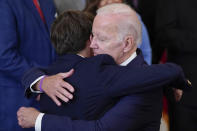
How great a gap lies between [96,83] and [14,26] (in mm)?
810

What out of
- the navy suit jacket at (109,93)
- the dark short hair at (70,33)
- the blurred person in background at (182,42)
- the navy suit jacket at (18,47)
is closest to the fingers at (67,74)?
the navy suit jacket at (109,93)

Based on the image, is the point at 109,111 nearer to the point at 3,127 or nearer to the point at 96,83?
the point at 96,83

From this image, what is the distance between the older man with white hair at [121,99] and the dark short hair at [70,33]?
41mm

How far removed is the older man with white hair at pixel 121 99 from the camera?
1138 millimetres

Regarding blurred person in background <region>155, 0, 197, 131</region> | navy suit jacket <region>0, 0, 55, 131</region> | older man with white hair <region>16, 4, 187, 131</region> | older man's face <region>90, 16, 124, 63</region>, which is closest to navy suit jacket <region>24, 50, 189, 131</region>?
older man with white hair <region>16, 4, 187, 131</region>

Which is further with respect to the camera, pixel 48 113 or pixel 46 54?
pixel 46 54

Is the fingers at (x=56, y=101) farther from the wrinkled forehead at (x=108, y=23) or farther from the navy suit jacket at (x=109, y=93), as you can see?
the wrinkled forehead at (x=108, y=23)

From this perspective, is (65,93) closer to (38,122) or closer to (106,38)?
(38,122)

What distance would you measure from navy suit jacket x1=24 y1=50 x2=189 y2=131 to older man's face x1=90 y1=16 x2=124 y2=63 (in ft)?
0.34

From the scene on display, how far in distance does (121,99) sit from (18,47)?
873 millimetres

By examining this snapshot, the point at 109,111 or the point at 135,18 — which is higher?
the point at 135,18

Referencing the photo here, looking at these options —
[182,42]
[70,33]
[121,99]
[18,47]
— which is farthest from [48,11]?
[182,42]

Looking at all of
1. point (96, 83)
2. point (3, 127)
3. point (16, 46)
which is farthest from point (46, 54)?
point (96, 83)

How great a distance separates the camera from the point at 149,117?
4.00 ft
